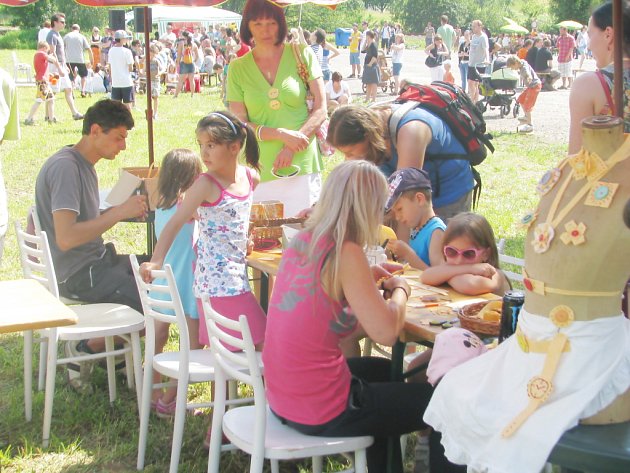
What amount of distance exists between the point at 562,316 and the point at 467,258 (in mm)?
1316

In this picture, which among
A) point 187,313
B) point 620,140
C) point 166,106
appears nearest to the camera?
point 620,140

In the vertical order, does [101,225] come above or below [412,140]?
below

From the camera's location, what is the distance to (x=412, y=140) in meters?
3.90

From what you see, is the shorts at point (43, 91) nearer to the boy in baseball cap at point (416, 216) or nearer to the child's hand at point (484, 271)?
the boy in baseball cap at point (416, 216)

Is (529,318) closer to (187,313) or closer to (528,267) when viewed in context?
(528,267)

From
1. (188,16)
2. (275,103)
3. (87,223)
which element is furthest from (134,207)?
(188,16)

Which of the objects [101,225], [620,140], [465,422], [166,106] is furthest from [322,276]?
[166,106]

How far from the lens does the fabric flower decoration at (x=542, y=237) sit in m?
1.94

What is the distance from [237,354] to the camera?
2.89m

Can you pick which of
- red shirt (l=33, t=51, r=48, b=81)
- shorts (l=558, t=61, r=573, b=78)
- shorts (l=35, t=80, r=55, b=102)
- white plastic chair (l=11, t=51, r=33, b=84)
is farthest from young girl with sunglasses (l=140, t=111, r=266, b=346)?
white plastic chair (l=11, t=51, r=33, b=84)

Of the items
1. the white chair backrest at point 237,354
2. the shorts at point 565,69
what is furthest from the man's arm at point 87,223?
the shorts at point 565,69

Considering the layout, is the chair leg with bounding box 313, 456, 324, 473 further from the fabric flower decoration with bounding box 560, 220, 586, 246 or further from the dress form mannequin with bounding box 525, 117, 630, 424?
the fabric flower decoration with bounding box 560, 220, 586, 246

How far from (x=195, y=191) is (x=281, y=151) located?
1203 mm

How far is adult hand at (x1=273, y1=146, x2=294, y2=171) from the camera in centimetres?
469
